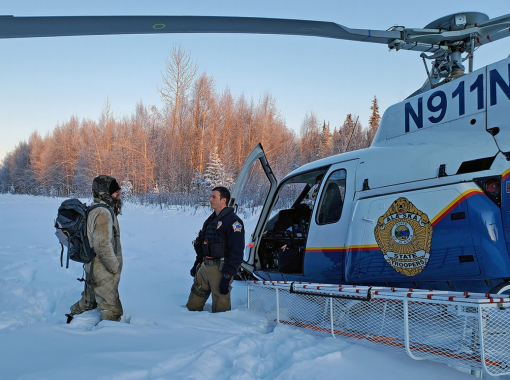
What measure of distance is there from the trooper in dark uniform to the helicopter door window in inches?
40.2

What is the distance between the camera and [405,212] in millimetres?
3547

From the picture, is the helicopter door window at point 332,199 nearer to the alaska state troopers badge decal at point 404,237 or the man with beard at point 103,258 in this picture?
the alaska state troopers badge decal at point 404,237

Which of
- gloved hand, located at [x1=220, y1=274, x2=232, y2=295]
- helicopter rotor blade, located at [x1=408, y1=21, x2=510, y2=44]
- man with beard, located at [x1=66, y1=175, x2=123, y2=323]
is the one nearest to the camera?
helicopter rotor blade, located at [x1=408, y1=21, x2=510, y2=44]

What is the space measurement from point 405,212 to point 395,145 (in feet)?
2.87

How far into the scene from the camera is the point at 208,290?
15.1ft

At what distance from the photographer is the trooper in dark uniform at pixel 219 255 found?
4336mm

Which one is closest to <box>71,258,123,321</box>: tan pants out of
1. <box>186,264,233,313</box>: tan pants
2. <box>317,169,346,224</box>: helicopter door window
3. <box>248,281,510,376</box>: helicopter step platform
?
<box>186,264,233,313</box>: tan pants

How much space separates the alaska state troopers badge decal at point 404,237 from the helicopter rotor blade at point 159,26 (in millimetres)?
1814

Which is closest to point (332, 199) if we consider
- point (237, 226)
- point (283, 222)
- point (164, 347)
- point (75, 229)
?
point (237, 226)

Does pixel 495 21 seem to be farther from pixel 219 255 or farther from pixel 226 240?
pixel 219 255

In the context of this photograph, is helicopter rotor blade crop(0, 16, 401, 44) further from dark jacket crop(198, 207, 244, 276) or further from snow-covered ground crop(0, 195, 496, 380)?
snow-covered ground crop(0, 195, 496, 380)

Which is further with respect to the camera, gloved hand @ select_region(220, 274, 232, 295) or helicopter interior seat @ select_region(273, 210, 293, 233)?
helicopter interior seat @ select_region(273, 210, 293, 233)

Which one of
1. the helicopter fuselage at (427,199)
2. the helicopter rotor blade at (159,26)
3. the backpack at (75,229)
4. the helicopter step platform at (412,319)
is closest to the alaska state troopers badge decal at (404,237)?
the helicopter fuselage at (427,199)

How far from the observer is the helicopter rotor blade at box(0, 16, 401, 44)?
2586 mm
